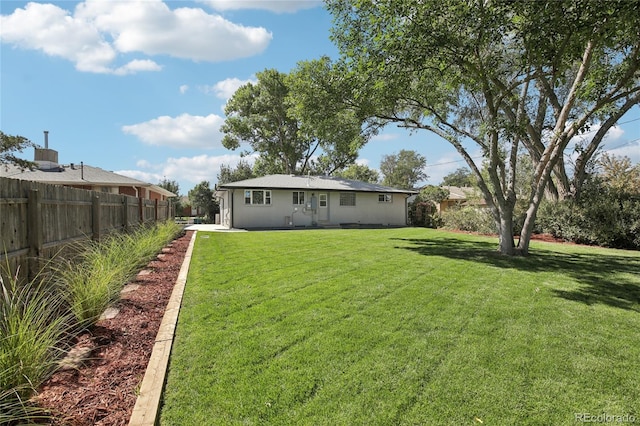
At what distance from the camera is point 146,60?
35.0ft

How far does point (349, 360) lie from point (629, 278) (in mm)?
7088

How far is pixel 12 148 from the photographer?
18.3 metres

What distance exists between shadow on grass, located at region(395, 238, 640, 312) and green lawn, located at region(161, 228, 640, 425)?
6 centimetres

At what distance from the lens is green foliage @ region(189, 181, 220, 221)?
38.4m

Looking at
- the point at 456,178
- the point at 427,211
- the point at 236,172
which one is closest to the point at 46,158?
the point at 236,172


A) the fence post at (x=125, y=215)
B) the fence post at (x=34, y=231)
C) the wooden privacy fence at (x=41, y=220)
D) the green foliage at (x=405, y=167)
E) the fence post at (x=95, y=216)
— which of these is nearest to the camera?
the wooden privacy fence at (x=41, y=220)

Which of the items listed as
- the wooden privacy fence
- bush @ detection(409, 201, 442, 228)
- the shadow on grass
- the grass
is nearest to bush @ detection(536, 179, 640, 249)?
Result: the shadow on grass

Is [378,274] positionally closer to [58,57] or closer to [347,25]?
[347,25]

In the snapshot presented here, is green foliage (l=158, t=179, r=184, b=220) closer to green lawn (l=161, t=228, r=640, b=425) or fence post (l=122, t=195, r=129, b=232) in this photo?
fence post (l=122, t=195, r=129, b=232)

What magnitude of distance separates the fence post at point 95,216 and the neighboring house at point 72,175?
13.4 meters

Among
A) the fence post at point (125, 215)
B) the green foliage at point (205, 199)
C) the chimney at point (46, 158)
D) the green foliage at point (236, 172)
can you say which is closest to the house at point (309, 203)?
the chimney at point (46, 158)

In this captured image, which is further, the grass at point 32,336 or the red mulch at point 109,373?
the red mulch at point 109,373

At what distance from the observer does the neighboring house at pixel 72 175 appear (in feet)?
62.8

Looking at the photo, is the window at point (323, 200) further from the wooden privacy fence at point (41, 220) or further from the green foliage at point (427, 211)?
the wooden privacy fence at point (41, 220)
